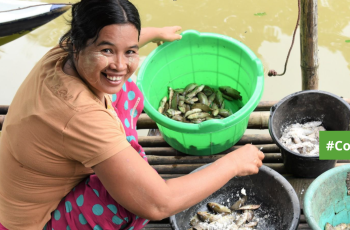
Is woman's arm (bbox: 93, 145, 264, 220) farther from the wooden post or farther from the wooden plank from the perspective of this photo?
the wooden post

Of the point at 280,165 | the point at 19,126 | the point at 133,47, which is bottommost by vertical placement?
the point at 280,165

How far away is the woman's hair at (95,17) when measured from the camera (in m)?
1.31

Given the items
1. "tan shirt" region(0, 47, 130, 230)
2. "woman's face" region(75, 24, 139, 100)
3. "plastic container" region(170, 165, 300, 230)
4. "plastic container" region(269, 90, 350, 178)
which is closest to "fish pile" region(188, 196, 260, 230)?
"plastic container" region(170, 165, 300, 230)

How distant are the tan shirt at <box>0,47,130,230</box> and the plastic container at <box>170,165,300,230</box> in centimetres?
57

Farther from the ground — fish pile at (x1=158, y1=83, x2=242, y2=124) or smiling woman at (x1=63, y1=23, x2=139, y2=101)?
smiling woman at (x1=63, y1=23, x2=139, y2=101)

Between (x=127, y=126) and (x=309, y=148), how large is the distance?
104 centimetres

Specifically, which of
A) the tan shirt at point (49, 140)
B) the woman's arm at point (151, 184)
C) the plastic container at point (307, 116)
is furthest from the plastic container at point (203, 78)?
the tan shirt at point (49, 140)

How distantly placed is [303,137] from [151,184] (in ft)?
4.05

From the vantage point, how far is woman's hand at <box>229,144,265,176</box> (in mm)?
1626

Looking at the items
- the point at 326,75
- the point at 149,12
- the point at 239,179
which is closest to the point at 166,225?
the point at 239,179

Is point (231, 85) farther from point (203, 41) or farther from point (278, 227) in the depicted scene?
point (278, 227)

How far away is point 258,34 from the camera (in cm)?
385

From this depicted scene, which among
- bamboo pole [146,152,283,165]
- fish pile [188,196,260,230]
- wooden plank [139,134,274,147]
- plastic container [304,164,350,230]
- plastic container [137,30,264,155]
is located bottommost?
fish pile [188,196,260,230]

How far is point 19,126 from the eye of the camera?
142 centimetres
